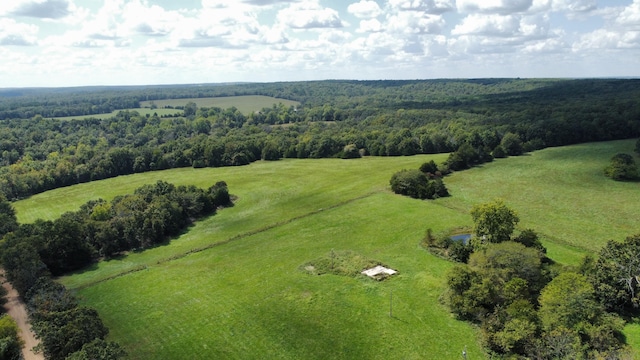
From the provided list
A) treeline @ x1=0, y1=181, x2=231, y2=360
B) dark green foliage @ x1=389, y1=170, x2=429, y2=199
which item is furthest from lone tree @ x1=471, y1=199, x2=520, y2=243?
treeline @ x1=0, y1=181, x2=231, y2=360

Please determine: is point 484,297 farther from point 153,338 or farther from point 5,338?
point 5,338

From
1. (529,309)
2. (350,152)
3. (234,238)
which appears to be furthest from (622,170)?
(234,238)

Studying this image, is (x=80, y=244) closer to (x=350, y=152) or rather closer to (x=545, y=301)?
(x=545, y=301)

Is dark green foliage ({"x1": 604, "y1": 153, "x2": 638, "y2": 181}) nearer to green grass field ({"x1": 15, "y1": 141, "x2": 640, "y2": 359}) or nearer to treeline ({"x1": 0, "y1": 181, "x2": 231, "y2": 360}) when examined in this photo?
green grass field ({"x1": 15, "y1": 141, "x2": 640, "y2": 359})

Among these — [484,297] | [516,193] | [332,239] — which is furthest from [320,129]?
[484,297]

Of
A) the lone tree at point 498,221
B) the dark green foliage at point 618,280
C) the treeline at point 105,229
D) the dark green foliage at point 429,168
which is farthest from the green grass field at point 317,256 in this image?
the lone tree at point 498,221

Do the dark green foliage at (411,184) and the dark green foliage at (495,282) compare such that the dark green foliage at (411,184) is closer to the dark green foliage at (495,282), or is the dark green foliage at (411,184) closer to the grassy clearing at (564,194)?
the grassy clearing at (564,194)
